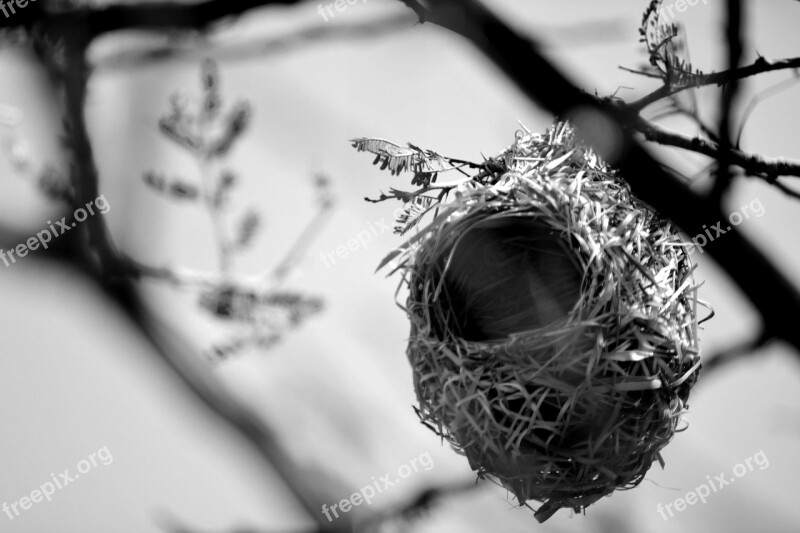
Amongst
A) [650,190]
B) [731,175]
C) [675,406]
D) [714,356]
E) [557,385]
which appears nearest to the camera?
[650,190]

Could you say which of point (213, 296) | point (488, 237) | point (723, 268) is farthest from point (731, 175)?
point (213, 296)

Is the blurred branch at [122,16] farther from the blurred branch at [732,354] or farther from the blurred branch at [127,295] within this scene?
the blurred branch at [732,354]

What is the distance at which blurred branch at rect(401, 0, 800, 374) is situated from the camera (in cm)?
91

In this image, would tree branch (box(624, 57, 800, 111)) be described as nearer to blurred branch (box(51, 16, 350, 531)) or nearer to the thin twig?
the thin twig

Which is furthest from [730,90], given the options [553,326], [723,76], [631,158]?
[553,326]

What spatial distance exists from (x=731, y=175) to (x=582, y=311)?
40cm

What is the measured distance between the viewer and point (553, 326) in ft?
4.62

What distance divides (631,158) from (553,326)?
528 mm

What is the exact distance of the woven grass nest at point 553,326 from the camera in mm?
1398

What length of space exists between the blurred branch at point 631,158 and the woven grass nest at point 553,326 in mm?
370

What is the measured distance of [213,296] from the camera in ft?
9.00

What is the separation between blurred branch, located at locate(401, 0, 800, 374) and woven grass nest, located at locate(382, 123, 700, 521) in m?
0.37

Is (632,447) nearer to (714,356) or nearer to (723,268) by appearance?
(714,356)

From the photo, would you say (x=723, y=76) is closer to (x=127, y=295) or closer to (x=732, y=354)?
(x=732, y=354)
